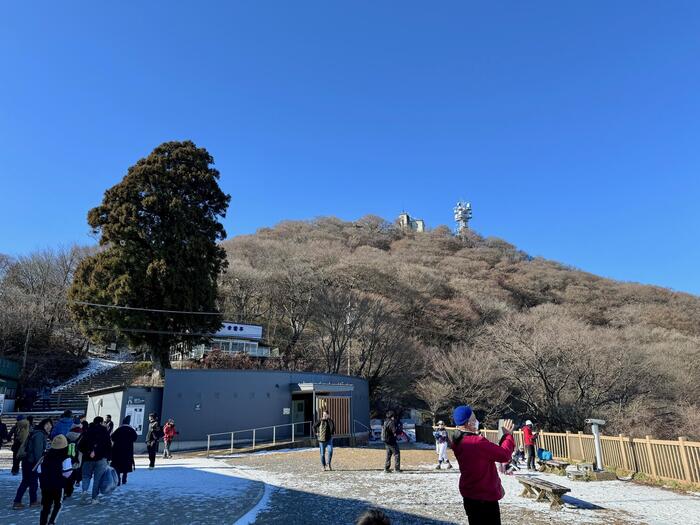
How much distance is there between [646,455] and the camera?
11.5 metres

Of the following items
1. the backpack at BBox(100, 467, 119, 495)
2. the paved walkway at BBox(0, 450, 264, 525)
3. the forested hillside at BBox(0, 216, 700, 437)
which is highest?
the forested hillside at BBox(0, 216, 700, 437)

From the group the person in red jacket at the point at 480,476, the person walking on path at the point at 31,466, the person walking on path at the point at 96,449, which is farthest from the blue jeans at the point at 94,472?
the person in red jacket at the point at 480,476

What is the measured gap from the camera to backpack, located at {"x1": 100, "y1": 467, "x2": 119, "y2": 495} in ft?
28.1

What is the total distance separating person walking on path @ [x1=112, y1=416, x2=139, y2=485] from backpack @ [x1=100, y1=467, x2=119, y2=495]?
692 mm

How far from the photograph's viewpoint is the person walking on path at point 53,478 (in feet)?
20.0

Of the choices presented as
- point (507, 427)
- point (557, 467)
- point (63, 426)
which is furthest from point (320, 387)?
point (507, 427)

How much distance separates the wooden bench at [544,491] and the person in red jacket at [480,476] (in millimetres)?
5013

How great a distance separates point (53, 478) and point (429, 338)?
3757 centimetres

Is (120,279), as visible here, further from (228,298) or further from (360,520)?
(360,520)

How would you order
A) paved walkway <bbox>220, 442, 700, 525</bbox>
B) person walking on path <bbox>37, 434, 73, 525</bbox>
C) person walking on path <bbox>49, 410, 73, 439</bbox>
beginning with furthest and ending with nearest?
1. person walking on path <bbox>49, 410, 73, 439</bbox>
2. paved walkway <bbox>220, 442, 700, 525</bbox>
3. person walking on path <bbox>37, 434, 73, 525</bbox>

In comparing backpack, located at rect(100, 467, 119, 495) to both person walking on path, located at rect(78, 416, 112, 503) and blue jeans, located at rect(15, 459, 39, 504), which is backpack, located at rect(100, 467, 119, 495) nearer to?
person walking on path, located at rect(78, 416, 112, 503)

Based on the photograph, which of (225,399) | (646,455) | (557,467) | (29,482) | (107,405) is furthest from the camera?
(225,399)

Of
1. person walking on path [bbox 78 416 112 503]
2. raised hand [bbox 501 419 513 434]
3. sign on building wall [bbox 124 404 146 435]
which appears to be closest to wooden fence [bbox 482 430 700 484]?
raised hand [bbox 501 419 513 434]

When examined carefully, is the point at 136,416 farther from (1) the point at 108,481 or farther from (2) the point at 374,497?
(2) the point at 374,497
